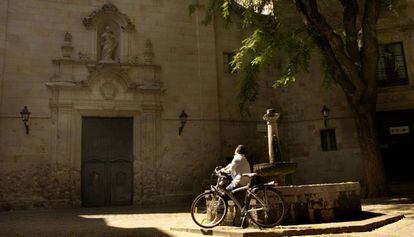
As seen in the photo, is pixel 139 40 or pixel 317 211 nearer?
pixel 317 211

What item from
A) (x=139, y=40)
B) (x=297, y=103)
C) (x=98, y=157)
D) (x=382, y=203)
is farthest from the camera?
(x=297, y=103)

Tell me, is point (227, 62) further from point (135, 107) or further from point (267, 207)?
point (267, 207)

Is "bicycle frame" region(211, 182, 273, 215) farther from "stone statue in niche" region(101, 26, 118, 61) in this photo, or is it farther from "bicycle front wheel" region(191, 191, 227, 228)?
"stone statue in niche" region(101, 26, 118, 61)

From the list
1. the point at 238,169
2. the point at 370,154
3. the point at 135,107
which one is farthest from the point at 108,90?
the point at 370,154

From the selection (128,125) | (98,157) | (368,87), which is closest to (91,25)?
(128,125)

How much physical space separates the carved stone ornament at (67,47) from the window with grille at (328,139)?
33.8 ft

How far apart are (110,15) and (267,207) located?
10.8 m

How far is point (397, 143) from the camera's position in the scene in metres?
→ 14.9

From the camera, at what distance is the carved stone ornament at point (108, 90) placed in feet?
46.2

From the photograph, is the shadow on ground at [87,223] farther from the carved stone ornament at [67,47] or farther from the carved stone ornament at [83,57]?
the carved stone ornament at [67,47]

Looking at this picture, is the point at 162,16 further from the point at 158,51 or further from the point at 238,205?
the point at 238,205

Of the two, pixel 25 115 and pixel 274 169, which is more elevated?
pixel 25 115

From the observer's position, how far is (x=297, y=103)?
1634 cm

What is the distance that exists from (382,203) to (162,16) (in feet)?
34.7
